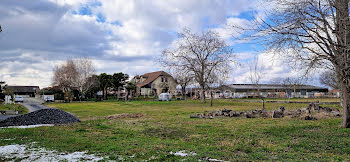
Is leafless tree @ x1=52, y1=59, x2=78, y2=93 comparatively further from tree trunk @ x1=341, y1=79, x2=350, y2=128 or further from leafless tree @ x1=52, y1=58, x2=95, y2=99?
tree trunk @ x1=341, y1=79, x2=350, y2=128

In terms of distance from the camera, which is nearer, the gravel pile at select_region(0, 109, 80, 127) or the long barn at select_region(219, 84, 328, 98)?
the gravel pile at select_region(0, 109, 80, 127)

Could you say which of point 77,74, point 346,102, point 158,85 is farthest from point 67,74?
point 346,102

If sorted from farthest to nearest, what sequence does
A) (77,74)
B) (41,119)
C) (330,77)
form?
1. (77,74)
2. (330,77)
3. (41,119)

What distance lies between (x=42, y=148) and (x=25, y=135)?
3.03 metres

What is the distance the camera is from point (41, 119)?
13.8 metres

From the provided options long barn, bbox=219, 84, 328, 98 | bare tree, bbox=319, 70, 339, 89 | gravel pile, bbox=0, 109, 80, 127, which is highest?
bare tree, bbox=319, 70, 339, 89

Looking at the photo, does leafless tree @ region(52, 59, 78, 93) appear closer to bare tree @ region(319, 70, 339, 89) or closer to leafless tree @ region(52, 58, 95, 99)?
leafless tree @ region(52, 58, 95, 99)

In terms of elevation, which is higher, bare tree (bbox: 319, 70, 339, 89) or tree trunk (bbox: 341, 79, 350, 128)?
bare tree (bbox: 319, 70, 339, 89)

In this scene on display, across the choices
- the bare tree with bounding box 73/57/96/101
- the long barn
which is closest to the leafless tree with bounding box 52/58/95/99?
the bare tree with bounding box 73/57/96/101

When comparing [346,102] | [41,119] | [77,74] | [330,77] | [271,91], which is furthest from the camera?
[271,91]

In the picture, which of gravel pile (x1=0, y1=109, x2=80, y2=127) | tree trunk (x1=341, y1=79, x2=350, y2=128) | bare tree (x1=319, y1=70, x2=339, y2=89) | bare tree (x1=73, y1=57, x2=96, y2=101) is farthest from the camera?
bare tree (x1=73, y1=57, x2=96, y2=101)

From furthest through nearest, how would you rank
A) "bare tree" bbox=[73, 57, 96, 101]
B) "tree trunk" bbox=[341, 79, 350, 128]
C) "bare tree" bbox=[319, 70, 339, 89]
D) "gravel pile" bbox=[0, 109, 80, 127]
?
"bare tree" bbox=[73, 57, 96, 101]
"bare tree" bbox=[319, 70, 339, 89]
"gravel pile" bbox=[0, 109, 80, 127]
"tree trunk" bbox=[341, 79, 350, 128]

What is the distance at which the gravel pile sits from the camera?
13.3 metres

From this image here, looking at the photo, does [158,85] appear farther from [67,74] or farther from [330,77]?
[330,77]
